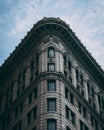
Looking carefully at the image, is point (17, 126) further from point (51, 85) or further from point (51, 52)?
point (51, 52)

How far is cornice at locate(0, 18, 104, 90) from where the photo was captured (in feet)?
303

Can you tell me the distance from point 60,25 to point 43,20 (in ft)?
11.4

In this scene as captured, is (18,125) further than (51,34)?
No

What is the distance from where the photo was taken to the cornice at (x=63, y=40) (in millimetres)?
92312

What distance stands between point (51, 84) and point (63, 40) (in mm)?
13963

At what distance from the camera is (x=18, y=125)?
82250 mm

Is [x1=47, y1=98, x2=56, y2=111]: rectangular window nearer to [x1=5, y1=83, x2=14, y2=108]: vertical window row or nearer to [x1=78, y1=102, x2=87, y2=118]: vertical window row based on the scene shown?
[x1=78, y1=102, x2=87, y2=118]: vertical window row

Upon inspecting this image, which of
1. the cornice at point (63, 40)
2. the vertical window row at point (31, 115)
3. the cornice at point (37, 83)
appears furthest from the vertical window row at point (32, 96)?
the cornice at point (63, 40)

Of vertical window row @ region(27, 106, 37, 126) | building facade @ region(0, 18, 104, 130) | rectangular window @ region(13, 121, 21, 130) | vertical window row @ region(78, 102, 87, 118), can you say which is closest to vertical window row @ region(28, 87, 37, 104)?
building facade @ region(0, 18, 104, 130)

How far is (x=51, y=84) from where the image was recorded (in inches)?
3191

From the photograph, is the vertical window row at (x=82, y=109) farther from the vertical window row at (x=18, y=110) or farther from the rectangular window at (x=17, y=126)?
the rectangular window at (x=17, y=126)

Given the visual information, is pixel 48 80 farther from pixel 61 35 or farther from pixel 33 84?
pixel 61 35

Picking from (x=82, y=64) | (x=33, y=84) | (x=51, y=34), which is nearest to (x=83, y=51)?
(x=82, y=64)

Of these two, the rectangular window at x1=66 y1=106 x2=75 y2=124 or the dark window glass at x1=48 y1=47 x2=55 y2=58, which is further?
the dark window glass at x1=48 y1=47 x2=55 y2=58
